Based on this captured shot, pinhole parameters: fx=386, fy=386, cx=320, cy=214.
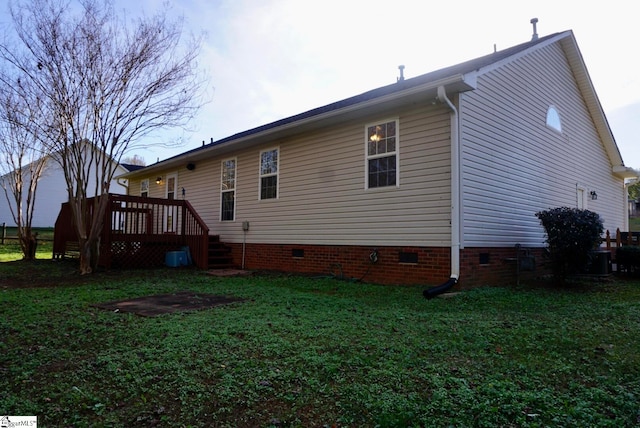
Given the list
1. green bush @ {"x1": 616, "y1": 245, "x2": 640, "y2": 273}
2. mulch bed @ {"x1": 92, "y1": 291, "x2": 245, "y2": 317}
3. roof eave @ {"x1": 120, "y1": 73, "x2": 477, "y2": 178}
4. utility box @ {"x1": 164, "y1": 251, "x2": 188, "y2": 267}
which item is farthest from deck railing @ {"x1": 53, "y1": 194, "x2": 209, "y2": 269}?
green bush @ {"x1": 616, "y1": 245, "x2": 640, "y2": 273}

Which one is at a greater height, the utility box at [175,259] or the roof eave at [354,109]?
Answer: the roof eave at [354,109]

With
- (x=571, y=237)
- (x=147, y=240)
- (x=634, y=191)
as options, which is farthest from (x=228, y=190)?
(x=634, y=191)

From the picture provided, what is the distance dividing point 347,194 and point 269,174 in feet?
8.71

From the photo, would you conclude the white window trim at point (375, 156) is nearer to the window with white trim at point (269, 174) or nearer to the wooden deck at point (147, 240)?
the window with white trim at point (269, 174)

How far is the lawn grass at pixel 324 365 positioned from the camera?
2.12 meters

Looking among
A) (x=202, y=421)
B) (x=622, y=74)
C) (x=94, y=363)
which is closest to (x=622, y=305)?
(x=202, y=421)

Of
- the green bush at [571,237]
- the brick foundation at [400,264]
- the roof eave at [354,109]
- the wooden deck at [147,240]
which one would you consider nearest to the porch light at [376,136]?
the roof eave at [354,109]

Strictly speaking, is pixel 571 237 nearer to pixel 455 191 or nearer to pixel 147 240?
pixel 455 191

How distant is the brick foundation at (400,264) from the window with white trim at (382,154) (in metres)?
1.31

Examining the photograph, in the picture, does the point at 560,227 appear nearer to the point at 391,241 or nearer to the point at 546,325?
the point at 391,241

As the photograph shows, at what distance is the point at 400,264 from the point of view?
6.97m

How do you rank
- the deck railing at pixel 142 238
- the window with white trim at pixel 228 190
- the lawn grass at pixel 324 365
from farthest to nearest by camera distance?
the window with white trim at pixel 228 190 < the deck railing at pixel 142 238 < the lawn grass at pixel 324 365

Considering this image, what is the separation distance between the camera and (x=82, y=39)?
300 inches

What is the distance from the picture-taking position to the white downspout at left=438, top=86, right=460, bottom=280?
618 cm
